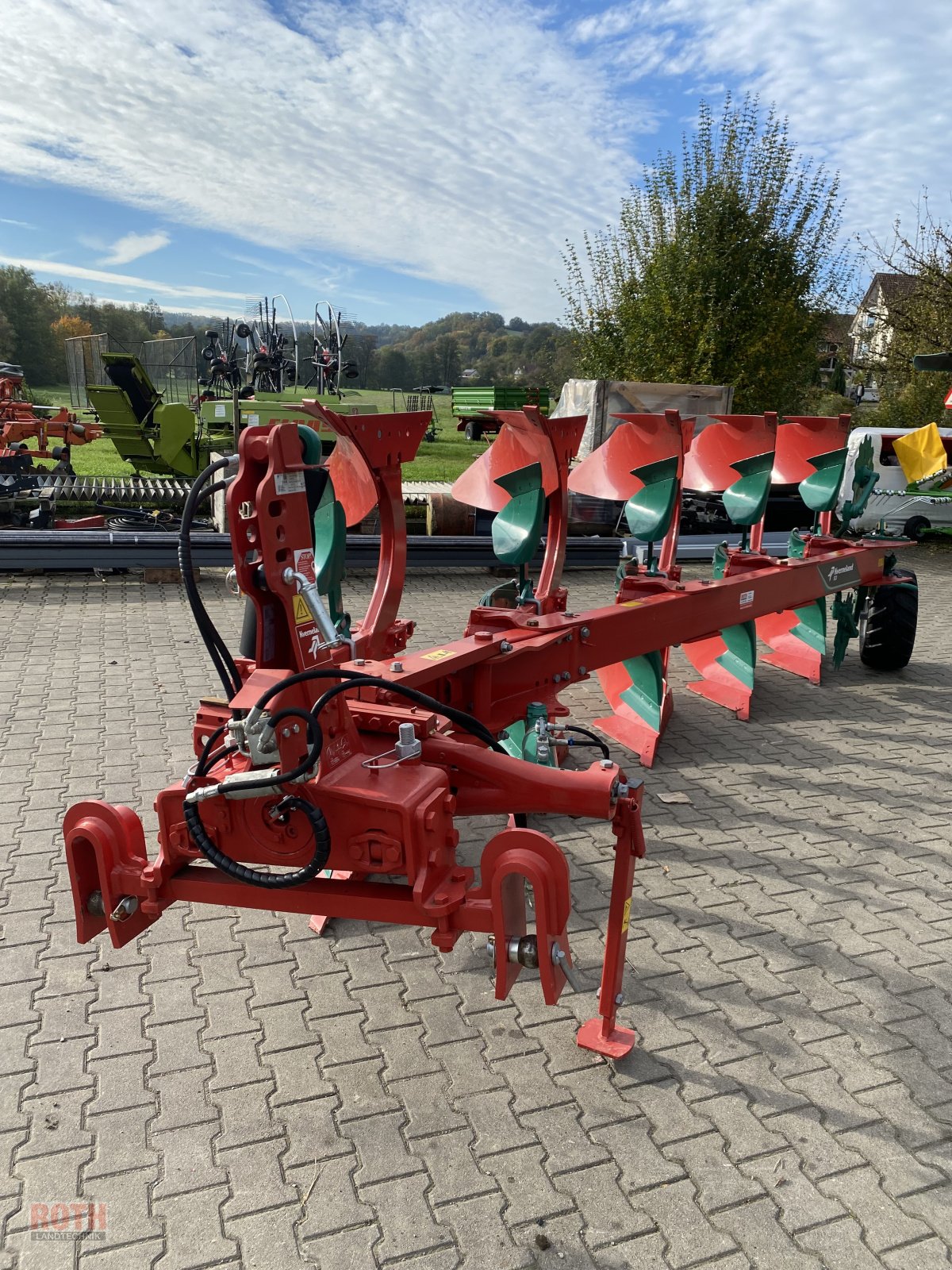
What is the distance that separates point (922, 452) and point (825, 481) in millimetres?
667

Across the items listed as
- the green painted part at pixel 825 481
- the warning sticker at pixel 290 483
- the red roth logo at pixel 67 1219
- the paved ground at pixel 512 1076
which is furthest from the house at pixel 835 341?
the red roth logo at pixel 67 1219

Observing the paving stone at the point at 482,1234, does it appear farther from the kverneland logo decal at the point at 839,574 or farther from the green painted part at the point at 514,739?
the kverneland logo decal at the point at 839,574

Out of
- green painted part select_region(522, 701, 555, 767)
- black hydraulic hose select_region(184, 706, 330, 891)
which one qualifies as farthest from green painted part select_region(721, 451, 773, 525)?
black hydraulic hose select_region(184, 706, 330, 891)

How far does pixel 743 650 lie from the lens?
19.2 feet

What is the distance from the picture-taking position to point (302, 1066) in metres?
2.68

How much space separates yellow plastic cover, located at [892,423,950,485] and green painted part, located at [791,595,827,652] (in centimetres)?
110

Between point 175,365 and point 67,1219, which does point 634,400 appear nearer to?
point 175,365

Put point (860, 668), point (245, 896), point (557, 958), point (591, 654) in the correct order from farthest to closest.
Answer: point (860, 668) → point (591, 654) → point (245, 896) → point (557, 958)

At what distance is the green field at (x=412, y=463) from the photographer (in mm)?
16594

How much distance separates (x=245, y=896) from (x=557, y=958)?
85 cm

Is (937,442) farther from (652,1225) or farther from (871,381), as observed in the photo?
(871,381)

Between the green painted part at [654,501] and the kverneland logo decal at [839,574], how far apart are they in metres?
1.48

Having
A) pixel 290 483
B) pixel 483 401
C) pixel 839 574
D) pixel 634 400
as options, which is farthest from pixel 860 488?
pixel 483 401

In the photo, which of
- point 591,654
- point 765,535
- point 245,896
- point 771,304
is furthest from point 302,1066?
point 771,304
